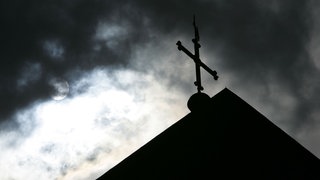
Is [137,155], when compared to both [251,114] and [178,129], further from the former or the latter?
[251,114]

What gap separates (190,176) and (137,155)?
909mm

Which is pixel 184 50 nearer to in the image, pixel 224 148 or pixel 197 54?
pixel 197 54

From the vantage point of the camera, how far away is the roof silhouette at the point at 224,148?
568 cm

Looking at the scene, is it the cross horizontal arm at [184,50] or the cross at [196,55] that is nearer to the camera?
the cross at [196,55]

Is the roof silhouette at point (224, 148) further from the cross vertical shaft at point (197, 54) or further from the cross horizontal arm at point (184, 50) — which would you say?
the cross horizontal arm at point (184, 50)

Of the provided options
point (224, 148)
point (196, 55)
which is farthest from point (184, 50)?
point (224, 148)

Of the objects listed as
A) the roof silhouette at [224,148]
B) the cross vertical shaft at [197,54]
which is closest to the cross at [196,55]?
the cross vertical shaft at [197,54]

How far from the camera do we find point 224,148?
5.72 m

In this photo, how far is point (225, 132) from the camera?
18.9 ft

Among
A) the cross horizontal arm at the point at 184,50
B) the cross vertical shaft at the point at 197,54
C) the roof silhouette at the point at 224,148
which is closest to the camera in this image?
the roof silhouette at the point at 224,148

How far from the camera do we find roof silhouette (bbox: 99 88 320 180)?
568cm

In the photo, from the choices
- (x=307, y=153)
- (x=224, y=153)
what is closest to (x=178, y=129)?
(x=224, y=153)

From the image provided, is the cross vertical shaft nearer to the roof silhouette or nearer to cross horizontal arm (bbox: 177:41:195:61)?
cross horizontal arm (bbox: 177:41:195:61)

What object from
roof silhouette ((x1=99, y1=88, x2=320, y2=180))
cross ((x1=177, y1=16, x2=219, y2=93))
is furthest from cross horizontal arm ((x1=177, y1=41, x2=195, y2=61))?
roof silhouette ((x1=99, y1=88, x2=320, y2=180))
